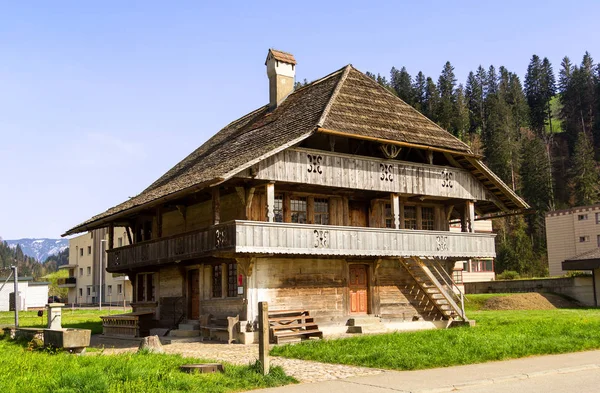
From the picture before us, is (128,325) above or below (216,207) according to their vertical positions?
below

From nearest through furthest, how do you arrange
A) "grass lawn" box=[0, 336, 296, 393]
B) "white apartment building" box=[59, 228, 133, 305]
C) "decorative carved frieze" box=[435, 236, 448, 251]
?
"grass lawn" box=[0, 336, 296, 393] → "decorative carved frieze" box=[435, 236, 448, 251] → "white apartment building" box=[59, 228, 133, 305]

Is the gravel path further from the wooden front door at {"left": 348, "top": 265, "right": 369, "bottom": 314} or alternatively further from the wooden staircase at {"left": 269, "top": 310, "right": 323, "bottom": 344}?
the wooden front door at {"left": 348, "top": 265, "right": 369, "bottom": 314}

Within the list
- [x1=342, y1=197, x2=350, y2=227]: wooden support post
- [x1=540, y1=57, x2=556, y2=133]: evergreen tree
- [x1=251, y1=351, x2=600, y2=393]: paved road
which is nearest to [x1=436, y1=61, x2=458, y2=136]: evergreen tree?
[x1=540, y1=57, x2=556, y2=133]: evergreen tree

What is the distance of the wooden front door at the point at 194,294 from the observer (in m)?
29.3

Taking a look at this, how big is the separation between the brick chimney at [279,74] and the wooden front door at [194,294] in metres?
8.99

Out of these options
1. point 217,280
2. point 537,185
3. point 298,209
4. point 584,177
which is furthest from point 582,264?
point 537,185

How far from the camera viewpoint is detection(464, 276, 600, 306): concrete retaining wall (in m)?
46.6

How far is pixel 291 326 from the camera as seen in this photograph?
24109 mm

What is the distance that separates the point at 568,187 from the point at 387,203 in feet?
270

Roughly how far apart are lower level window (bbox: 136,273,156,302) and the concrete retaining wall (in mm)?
29630

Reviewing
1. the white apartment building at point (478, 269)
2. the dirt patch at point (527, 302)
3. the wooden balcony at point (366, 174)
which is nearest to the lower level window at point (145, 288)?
the wooden balcony at point (366, 174)

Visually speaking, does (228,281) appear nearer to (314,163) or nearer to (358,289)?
(358,289)

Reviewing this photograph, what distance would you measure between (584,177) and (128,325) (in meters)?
74.3

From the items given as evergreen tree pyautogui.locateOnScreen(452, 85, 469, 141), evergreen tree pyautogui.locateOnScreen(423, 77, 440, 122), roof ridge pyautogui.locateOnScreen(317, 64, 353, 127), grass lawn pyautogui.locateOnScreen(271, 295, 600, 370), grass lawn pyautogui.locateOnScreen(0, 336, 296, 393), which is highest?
evergreen tree pyautogui.locateOnScreen(423, 77, 440, 122)
